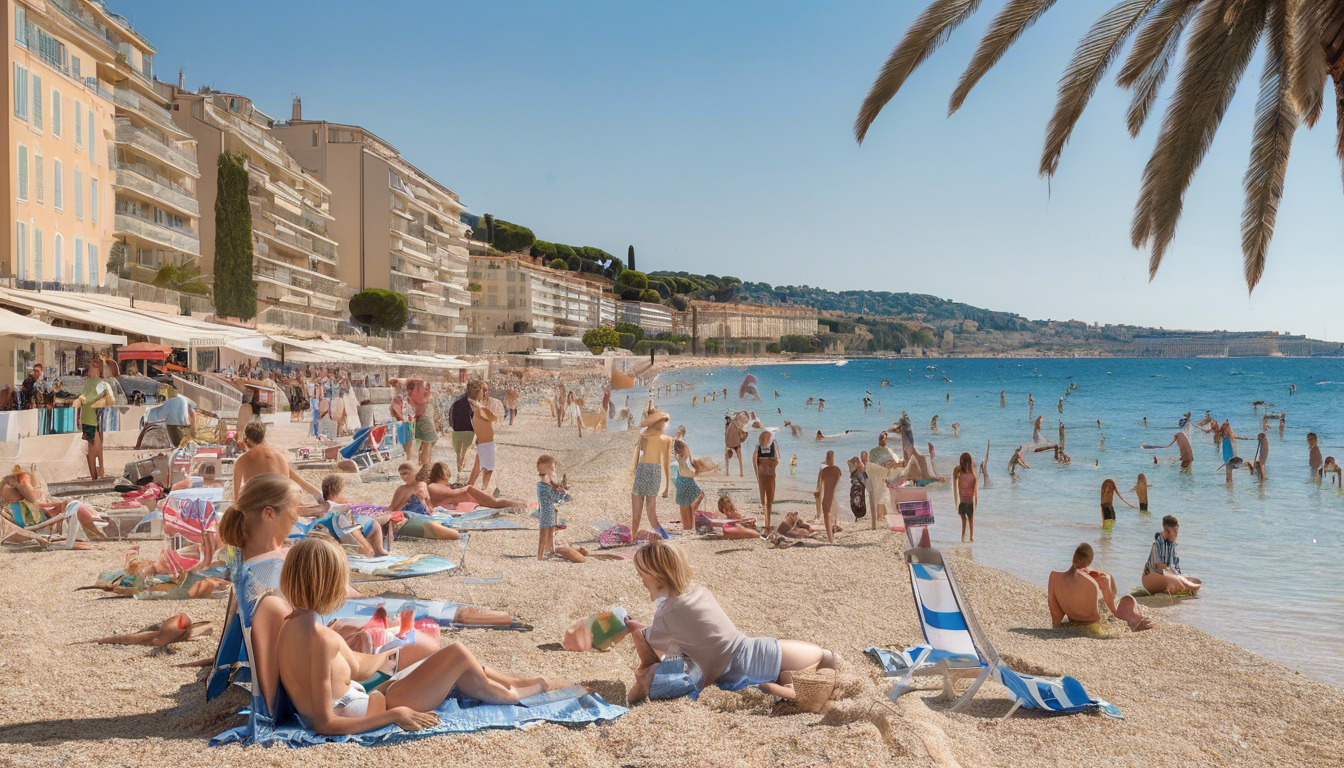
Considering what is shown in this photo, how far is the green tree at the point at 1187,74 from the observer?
5.97 m

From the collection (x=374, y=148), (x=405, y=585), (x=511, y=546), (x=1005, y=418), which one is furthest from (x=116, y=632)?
(x=374, y=148)

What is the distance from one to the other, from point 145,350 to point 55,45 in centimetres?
958

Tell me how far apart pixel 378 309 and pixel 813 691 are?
6365 cm

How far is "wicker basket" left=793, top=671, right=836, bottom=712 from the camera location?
443 centimetres

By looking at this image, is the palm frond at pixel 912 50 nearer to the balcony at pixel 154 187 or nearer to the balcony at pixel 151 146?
the balcony at pixel 154 187

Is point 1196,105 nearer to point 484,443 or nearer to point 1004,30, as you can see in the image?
point 1004,30

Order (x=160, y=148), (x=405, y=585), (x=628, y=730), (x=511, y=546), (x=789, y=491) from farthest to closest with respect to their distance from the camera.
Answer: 1. (x=160, y=148)
2. (x=789, y=491)
3. (x=511, y=546)
4. (x=405, y=585)
5. (x=628, y=730)

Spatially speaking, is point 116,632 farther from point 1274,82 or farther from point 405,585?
point 1274,82

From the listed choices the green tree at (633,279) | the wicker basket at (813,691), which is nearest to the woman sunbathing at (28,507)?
the wicker basket at (813,691)

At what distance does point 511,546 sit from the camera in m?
9.08

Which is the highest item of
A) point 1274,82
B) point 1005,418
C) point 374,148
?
point 374,148

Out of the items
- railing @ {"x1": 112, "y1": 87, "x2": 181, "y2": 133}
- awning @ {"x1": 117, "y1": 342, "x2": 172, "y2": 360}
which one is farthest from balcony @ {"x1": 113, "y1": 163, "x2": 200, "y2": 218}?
awning @ {"x1": 117, "y1": 342, "x2": 172, "y2": 360}

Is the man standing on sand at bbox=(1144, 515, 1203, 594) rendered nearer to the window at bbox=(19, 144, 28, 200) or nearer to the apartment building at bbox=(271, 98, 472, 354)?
the window at bbox=(19, 144, 28, 200)

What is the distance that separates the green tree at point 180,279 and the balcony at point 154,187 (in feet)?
7.86
